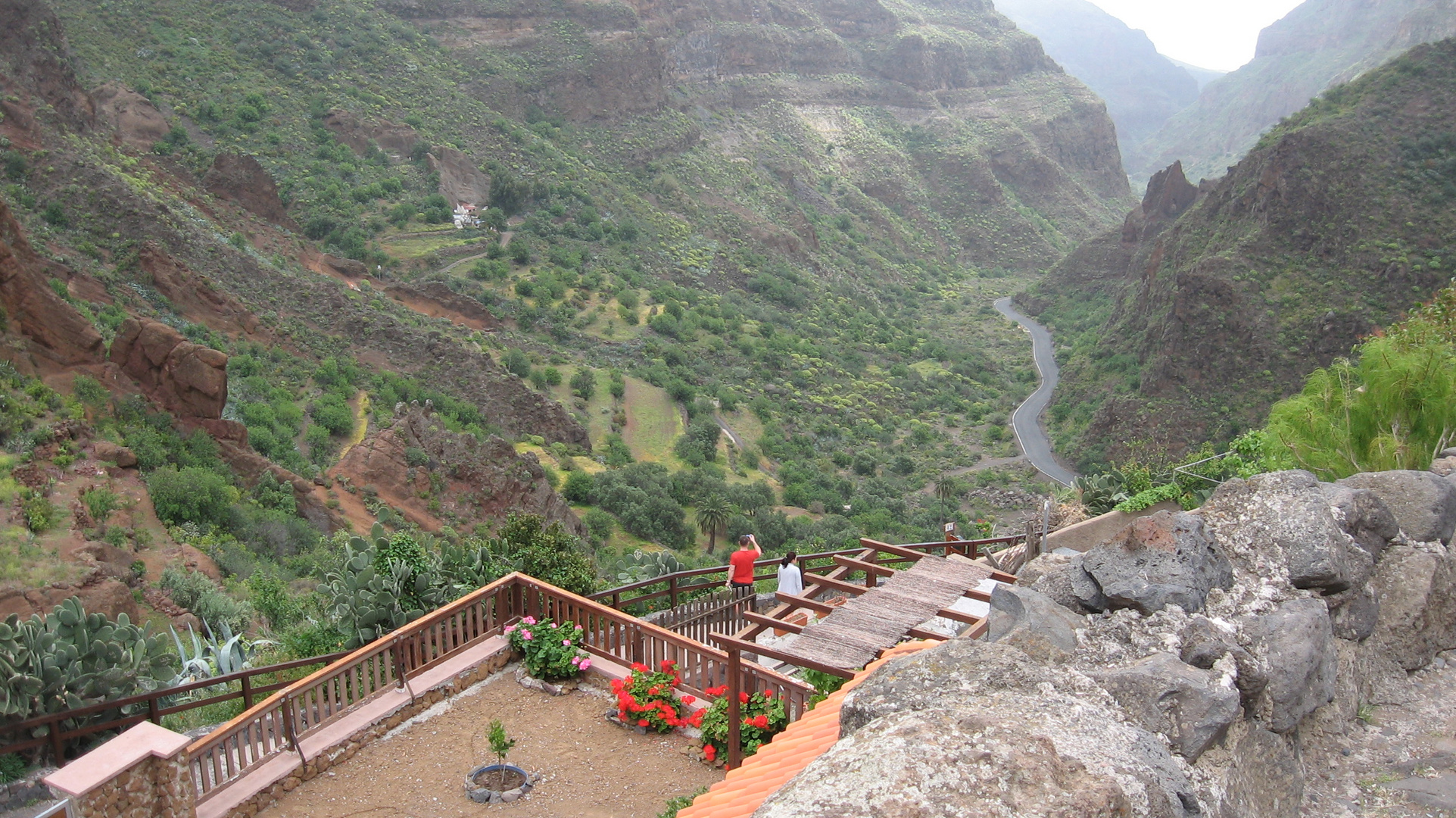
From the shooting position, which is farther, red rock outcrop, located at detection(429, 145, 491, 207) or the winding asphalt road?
red rock outcrop, located at detection(429, 145, 491, 207)

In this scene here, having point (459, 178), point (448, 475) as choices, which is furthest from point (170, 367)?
point (459, 178)

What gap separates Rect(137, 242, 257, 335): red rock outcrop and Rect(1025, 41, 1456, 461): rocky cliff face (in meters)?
36.7

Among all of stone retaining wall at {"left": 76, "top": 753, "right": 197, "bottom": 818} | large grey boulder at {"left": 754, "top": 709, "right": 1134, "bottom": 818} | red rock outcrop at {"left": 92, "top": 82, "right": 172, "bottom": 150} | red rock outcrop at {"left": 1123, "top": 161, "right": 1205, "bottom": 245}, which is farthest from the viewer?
red rock outcrop at {"left": 1123, "top": 161, "right": 1205, "bottom": 245}

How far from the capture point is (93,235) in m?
28.8

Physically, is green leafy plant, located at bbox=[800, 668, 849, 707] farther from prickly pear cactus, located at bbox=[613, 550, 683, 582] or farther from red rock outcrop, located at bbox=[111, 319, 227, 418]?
red rock outcrop, located at bbox=[111, 319, 227, 418]

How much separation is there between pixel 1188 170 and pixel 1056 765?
601 feet

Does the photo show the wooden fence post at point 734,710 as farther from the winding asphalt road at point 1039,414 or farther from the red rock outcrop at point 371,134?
the red rock outcrop at point 371,134

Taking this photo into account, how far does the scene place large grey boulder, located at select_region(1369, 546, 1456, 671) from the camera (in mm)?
6547

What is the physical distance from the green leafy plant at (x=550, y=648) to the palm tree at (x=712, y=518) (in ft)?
67.5

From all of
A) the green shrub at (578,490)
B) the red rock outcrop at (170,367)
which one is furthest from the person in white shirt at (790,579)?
the green shrub at (578,490)

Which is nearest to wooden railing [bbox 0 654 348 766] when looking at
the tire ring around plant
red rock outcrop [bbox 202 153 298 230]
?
the tire ring around plant

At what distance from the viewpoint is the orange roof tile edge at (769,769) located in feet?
18.0

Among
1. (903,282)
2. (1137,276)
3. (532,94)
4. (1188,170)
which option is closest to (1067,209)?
(903,282)

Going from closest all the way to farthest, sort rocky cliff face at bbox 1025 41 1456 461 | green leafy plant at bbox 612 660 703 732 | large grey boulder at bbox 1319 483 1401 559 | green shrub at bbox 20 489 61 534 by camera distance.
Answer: large grey boulder at bbox 1319 483 1401 559 < green leafy plant at bbox 612 660 703 732 < green shrub at bbox 20 489 61 534 < rocky cliff face at bbox 1025 41 1456 461
